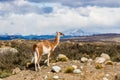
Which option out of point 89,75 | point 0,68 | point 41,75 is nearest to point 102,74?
point 89,75

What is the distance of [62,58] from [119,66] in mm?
4753

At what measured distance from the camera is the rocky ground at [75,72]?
26.2 m

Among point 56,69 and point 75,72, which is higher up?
point 56,69

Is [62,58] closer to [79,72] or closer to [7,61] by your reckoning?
[79,72]

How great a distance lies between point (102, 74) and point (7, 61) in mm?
13802

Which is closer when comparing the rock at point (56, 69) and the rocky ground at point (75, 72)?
the rocky ground at point (75, 72)

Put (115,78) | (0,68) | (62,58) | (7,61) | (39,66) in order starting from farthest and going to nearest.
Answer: (7,61), (0,68), (62,58), (39,66), (115,78)

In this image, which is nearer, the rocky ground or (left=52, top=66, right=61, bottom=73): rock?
the rocky ground

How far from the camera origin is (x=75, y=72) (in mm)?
26734

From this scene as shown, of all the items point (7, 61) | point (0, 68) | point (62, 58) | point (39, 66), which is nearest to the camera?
point (39, 66)

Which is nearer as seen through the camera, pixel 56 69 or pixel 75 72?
pixel 75 72

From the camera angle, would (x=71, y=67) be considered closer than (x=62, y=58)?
Yes

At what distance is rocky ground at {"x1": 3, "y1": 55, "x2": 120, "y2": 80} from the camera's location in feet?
86.0

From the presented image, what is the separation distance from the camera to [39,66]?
90.5 feet
